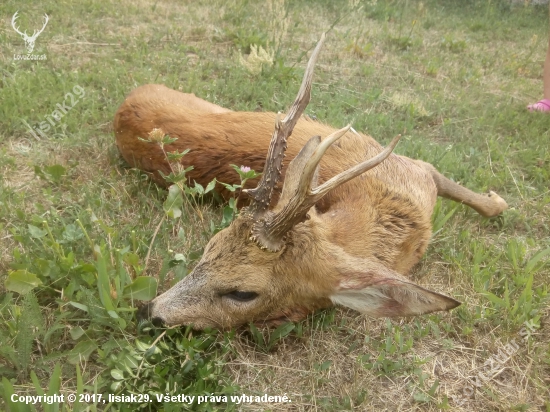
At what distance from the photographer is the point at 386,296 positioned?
216cm

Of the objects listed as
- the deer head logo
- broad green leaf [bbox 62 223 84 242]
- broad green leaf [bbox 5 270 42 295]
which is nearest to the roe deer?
broad green leaf [bbox 5 270 42 295]

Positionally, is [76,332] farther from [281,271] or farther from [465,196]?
[465,196]

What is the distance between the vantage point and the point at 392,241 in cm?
279

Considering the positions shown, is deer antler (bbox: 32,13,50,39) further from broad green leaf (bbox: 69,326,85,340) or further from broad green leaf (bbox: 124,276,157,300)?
broad green leaf (bbox: 69,326,85,340)

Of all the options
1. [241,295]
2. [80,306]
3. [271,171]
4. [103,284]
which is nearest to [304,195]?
[271,171]

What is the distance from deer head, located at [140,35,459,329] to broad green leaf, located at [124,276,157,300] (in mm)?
79

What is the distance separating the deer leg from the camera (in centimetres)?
367

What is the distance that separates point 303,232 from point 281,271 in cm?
22

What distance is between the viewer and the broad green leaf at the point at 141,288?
2.57 meters

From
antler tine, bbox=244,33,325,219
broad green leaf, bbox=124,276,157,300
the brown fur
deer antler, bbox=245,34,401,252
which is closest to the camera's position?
deer antler, bbox=245,34,401,252

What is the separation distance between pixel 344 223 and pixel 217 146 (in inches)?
43.5

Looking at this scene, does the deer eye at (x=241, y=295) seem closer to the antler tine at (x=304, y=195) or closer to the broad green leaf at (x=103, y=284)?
the antler tine at (x=304, y=195)

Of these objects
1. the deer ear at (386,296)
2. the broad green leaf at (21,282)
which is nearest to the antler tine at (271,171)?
the deer ear at (386,296)

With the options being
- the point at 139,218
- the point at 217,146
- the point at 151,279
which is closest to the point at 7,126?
the point at 139,218
